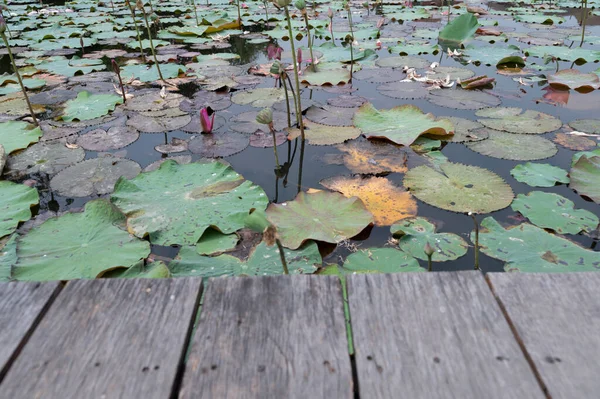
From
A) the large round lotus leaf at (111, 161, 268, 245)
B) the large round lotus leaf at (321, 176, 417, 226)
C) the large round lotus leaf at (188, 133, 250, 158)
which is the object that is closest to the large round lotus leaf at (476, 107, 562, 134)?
the large round lotus leaf at (321, 176, 417, 226)

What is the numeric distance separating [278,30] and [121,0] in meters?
5.80

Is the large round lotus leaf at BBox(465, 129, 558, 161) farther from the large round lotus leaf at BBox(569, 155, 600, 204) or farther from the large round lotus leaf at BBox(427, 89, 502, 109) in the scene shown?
the large round lotus leaf at BBox(427, 89, 502, 109)

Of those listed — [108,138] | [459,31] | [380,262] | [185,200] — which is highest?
[459,31]

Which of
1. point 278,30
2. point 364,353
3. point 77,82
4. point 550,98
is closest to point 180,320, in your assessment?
point 364,353

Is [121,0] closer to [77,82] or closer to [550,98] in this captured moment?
[77,82]

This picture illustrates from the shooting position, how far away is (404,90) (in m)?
3.86

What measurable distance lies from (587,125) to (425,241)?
199 cm

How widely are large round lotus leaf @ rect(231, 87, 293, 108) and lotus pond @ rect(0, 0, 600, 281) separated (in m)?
0.02

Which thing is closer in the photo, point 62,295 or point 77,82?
point 62,295

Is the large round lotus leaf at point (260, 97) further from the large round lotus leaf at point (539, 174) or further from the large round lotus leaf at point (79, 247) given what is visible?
the large round lotus leaf at point (539, 174)

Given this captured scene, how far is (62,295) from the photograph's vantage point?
1.09 meters

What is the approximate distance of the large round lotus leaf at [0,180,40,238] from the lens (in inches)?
83.9

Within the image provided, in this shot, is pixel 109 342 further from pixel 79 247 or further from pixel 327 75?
pixel 327 75

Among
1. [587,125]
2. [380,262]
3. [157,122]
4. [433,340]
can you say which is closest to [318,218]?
[380,262]
